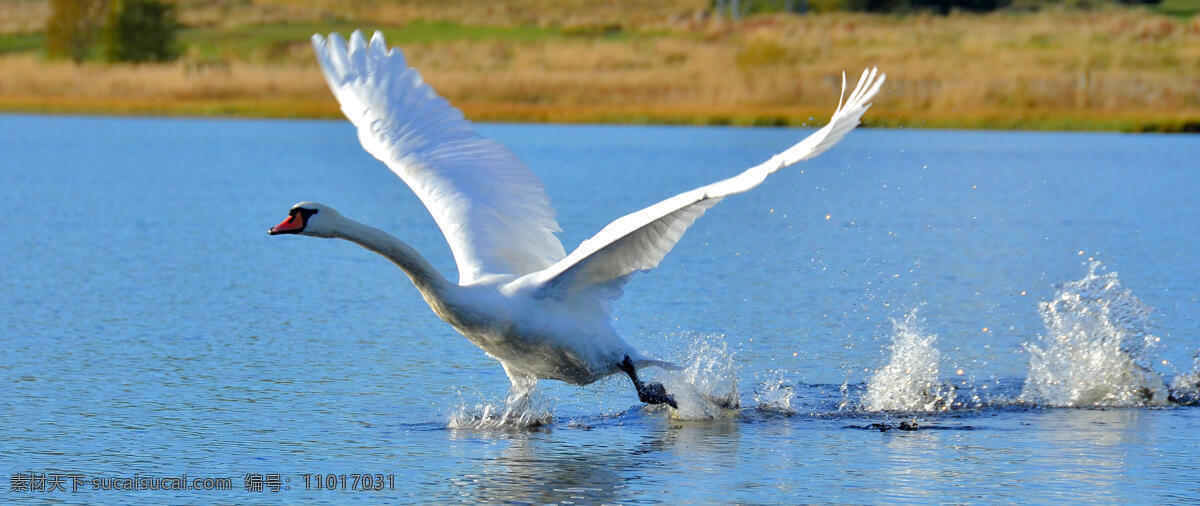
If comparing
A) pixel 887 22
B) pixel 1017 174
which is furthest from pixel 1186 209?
pixel 887 22

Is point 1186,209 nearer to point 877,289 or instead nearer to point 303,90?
point 877,289

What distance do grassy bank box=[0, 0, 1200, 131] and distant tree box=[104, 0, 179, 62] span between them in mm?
1771

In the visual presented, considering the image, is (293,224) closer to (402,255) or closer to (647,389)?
(402,255)

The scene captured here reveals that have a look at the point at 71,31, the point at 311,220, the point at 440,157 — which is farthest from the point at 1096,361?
the point at 71,31

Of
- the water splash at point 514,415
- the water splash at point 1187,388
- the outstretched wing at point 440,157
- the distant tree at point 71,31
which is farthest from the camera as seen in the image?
the distant tree at point 71,31

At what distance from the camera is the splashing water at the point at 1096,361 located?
11.2 m

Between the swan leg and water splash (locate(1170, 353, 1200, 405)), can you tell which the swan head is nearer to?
the swan leg

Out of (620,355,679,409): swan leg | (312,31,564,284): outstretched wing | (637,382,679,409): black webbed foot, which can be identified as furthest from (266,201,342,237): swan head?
(637,382,679,409): black webbed foot

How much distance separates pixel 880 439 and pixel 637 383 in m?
1.37

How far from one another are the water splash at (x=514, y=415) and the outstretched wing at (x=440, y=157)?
0.73 metres

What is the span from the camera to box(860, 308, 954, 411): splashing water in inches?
434

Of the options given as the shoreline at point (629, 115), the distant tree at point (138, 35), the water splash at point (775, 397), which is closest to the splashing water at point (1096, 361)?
the water splash at point (775, 397)

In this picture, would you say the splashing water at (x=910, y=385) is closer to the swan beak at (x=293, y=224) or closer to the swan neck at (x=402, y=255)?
the swan neck at (x=402, y=255)

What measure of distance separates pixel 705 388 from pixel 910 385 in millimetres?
1338
